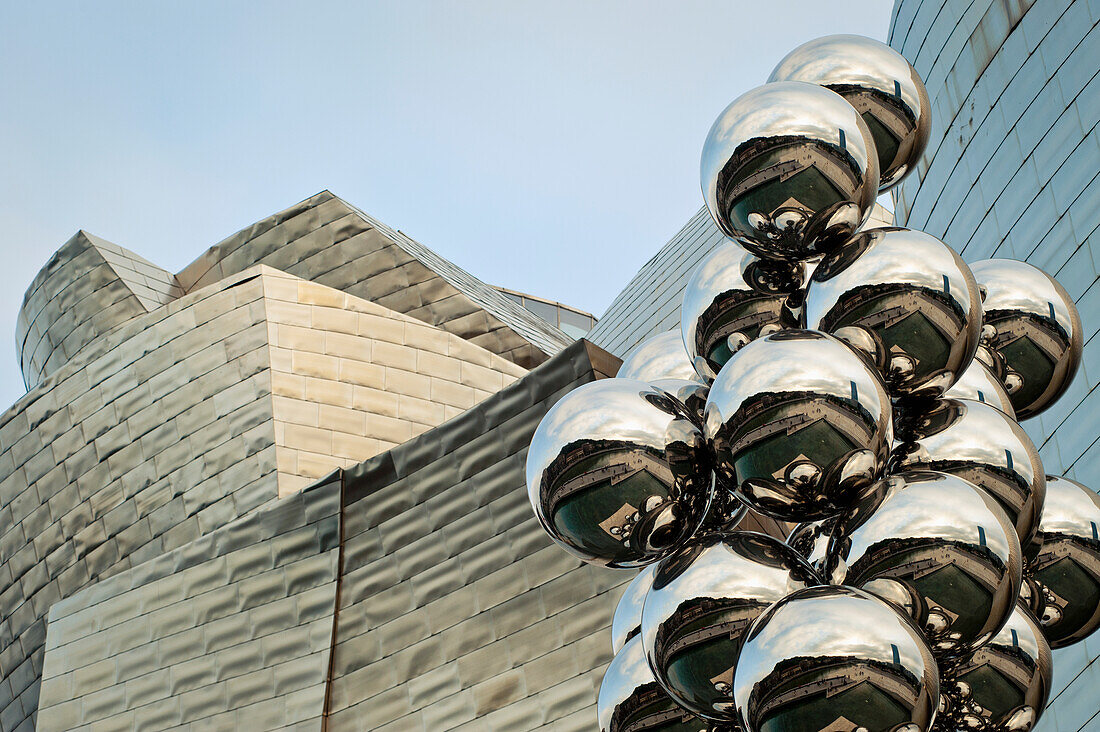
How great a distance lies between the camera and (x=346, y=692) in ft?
31.3

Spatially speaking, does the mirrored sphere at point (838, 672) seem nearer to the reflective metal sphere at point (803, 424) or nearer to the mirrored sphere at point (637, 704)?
the reflective metal sphere at point (803, 424)

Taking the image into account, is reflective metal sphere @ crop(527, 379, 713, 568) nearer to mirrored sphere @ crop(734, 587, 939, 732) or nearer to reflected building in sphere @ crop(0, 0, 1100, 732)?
mirrored sphere @ crop(734, 587, 939, 732)

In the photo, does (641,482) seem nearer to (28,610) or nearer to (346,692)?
(346,692)

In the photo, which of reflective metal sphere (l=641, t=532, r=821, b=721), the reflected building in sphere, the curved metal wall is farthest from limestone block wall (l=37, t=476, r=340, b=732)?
reflective metal sphere (l=641, t=532, r=821, b=721)

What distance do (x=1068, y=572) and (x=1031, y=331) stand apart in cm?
47

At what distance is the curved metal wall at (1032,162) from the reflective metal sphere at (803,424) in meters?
4.04

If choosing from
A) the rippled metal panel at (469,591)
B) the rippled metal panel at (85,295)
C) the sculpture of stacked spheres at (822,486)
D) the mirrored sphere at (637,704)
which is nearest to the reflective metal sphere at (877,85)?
the sculpture of stacked spheres at (822,486)

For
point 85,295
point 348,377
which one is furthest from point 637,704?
point 85,295

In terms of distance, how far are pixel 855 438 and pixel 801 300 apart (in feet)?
1.92

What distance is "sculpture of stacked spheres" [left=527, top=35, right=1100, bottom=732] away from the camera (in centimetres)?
181

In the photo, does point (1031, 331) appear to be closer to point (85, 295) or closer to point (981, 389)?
point (981, 389)

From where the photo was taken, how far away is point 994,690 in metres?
2.19

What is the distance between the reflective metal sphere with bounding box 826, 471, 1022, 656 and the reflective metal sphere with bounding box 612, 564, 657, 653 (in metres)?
0.55

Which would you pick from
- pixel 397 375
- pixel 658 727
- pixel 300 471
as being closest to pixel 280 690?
pixel 300 471
